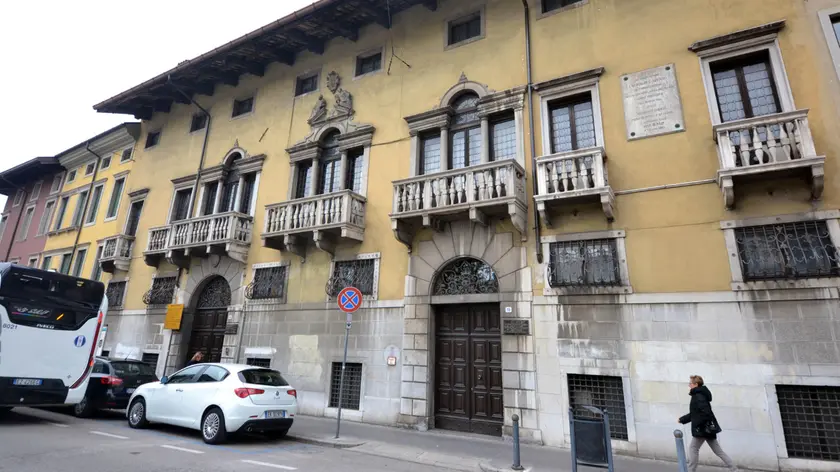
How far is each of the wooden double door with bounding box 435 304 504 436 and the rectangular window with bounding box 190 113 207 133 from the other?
14347 millimetres

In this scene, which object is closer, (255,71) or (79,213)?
(255,71)

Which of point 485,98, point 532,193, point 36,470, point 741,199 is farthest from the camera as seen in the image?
point 485,98

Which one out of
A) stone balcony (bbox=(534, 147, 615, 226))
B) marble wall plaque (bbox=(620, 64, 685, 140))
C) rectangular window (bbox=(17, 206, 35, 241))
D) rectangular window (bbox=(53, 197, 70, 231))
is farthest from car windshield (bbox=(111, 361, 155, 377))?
rectangular window (bbox=(17, 206, 35, 241))

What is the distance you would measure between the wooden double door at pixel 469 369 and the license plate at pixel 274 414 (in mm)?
3911

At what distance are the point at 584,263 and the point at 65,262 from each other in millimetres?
25891

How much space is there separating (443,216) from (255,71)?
36.5ft

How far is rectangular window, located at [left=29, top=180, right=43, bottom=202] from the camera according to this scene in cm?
2786

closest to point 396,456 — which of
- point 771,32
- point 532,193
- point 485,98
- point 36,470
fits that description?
point 36,470

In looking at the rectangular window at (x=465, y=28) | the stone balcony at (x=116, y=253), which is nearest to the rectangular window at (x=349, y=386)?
the rectangular window at (x=465, y=28)

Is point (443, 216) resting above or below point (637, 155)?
below

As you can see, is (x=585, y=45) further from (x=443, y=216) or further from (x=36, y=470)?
(x=36, y=470)

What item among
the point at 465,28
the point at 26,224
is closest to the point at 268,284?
the point at 465,28

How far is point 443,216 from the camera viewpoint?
11438 millimetres

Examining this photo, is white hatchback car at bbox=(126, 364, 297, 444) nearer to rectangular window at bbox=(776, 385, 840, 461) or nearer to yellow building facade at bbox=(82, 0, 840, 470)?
yellow building facade at bbox=(82, 0, 840, 470)
